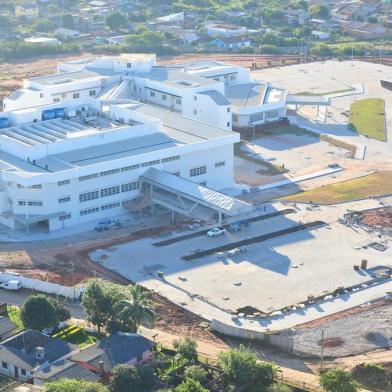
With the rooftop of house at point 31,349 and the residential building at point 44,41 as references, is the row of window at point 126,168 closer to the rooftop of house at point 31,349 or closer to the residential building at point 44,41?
the rooftop of house at point 31,349

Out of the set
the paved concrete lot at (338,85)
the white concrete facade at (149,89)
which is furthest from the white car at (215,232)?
→ the paved concrete lot at (338,85)

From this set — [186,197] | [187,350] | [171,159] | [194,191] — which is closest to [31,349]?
[187,350]

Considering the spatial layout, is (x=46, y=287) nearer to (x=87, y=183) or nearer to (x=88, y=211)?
(x=88, y=211)

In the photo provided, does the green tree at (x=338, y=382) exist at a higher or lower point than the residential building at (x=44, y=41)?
higher

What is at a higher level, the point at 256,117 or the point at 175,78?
the point at 175,78

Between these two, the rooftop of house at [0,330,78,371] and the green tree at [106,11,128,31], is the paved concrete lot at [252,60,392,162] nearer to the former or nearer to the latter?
the green tree at [106,11,128,31]

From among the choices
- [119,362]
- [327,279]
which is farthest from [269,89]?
[119,362]
